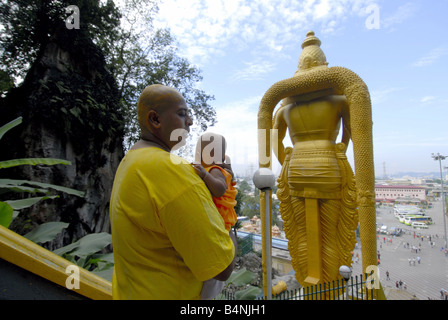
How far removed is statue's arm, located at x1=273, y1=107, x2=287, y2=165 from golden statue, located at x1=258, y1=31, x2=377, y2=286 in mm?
242

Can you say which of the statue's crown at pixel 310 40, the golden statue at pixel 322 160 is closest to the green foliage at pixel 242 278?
the golden statue at pixel 322 160

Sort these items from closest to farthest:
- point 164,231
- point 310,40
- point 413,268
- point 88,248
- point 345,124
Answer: point 164,231
point 88,248
point 345,124
point 310,40
point 413,268

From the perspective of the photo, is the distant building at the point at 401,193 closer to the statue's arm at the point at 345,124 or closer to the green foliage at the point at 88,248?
the statue's arm at the point at 345,124

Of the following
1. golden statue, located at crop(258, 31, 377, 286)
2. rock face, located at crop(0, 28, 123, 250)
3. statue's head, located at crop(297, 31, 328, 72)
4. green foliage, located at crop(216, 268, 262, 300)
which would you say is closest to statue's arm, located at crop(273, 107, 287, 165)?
golden statue, located at crop(258, 31, 377, 286)

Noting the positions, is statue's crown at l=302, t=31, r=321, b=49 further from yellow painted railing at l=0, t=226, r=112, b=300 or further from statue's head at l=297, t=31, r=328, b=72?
yellow painted railing at l=0, t=226, r=112, b=300

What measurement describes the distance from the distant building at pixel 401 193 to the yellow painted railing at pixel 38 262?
37.4 meters

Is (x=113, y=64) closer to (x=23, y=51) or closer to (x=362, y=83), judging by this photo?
(x=23, y=51)

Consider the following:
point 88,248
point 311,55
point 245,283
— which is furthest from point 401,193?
point 88,248

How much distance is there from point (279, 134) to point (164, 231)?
4.61 metres

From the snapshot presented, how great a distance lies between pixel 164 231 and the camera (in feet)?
2.65

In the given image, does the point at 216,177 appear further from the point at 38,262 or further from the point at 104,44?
the point at 104,44

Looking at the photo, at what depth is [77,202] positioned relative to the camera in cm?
622

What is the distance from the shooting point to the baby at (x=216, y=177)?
908mm

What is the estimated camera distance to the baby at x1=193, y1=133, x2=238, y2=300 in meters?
0.91
